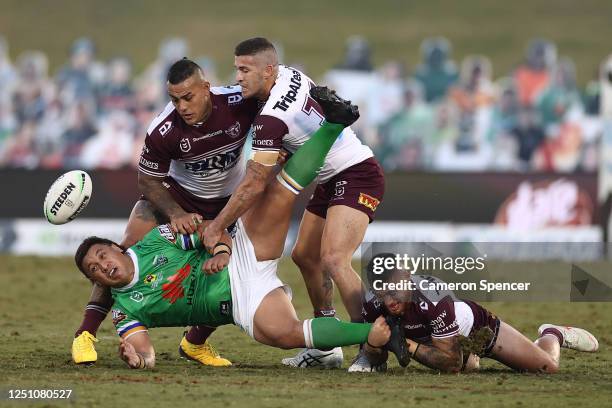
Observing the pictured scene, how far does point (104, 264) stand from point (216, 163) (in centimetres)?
155

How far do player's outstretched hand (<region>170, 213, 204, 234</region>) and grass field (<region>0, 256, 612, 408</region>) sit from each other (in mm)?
1062

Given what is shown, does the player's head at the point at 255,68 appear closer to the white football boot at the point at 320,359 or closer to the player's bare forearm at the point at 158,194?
the player's bare forearm at the point at 158,194

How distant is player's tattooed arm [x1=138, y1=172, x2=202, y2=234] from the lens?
8695 mm

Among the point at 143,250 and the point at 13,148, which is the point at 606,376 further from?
the point at 13,148

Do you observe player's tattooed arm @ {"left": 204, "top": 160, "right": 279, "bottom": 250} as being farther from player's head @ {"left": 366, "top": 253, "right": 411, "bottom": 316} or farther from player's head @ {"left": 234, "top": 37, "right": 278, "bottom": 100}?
player's head @ {"left": 366, "top": 253, "right": 411, "bottom": 316}

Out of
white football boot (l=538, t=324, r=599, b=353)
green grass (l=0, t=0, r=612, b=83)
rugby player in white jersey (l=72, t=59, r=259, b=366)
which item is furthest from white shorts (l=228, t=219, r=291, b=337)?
green grass (l=0, t=0, r=612, b=83)

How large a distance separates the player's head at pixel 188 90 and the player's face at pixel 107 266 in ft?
4.19

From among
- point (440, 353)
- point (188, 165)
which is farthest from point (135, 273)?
point (440, 353)

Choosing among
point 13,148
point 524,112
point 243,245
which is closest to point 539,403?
point 243,245

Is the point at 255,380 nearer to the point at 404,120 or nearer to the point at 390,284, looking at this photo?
the point at 390,284

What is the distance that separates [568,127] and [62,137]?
10074mm

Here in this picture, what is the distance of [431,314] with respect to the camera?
7.95 meters

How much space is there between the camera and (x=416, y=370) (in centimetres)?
845

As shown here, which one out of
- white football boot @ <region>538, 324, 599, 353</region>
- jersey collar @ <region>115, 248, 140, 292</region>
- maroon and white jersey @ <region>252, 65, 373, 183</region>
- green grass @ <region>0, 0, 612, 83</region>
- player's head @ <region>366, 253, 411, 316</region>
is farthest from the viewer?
green grass @ <region>0, 0, 612, 83</region>
